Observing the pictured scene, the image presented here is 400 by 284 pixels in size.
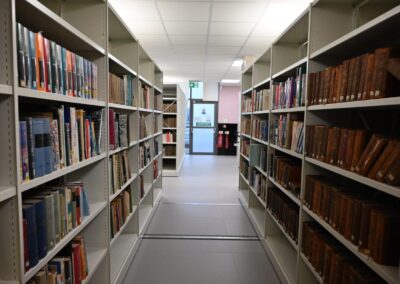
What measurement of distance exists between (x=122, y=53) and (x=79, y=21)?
1.02 metres

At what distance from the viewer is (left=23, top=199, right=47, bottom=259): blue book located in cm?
120

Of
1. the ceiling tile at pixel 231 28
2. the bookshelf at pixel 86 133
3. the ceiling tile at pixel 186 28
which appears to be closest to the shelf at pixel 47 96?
the bookshelf at pixel 86 133

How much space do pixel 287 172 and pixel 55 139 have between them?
1835 millimetres

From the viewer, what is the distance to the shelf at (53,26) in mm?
1160

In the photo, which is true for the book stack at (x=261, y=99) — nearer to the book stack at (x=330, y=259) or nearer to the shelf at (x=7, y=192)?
the book stack at (x=330, y=259)

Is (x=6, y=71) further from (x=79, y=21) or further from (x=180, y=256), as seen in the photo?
(x=180, y=256)

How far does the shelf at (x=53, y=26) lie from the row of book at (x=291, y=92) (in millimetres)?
1450

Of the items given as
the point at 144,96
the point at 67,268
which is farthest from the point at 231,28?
the point at 67,268

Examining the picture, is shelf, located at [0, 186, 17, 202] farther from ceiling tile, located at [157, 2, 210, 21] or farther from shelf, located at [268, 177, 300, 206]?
ceiling tile, located at [157, 2, 210, 21]

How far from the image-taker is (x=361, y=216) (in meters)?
1.37

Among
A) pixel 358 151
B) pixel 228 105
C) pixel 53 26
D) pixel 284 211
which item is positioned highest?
pixel 228 105

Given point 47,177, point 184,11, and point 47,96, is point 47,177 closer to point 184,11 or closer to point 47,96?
point 47,96

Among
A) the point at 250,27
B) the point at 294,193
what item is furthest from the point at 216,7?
the point at 294,193

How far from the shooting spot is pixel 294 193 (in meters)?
2.32
